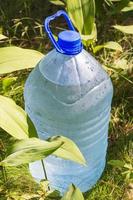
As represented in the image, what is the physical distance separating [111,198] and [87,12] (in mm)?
641

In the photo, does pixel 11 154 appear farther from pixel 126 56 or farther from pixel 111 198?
pixel 126 56

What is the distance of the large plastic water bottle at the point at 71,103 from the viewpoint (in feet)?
4.59

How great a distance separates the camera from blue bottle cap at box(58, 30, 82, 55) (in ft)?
4.18

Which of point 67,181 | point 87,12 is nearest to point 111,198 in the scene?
point 67,181

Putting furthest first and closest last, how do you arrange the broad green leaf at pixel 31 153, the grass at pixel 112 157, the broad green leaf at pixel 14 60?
1. the grass at pixel 112 157
2. the broad green leaf at pixel 14 60
3. the broad green leaf at pixel 31 153

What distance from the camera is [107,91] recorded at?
1.54 metres

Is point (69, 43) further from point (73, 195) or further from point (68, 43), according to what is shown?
point (73, 195)

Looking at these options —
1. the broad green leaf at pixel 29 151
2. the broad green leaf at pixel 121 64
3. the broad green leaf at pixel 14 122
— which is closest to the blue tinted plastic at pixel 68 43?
the broad green leaf at pixel 14 122

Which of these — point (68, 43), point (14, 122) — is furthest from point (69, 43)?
point (14, 122)

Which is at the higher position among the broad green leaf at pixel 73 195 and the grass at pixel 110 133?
the broad green leaf at pixel 73 195

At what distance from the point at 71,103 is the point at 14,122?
33 cm

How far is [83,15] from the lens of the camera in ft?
5.63

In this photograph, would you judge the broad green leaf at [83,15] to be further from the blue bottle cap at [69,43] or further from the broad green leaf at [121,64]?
the blue bottle cap at [69,43]

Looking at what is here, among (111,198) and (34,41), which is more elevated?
(34,41)
